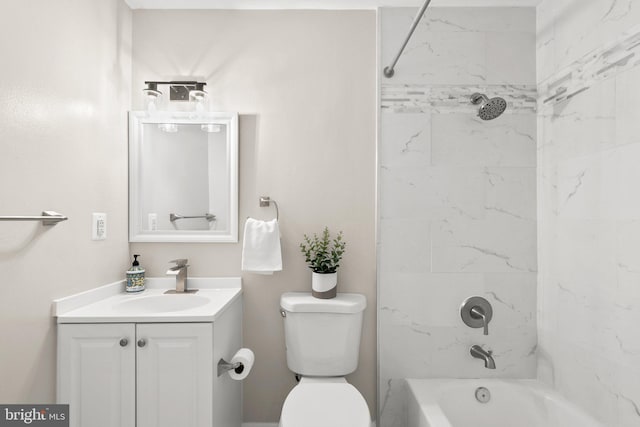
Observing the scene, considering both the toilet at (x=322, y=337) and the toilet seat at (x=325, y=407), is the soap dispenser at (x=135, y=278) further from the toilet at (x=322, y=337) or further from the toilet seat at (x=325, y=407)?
the toilet seat at (x=325, y=407)

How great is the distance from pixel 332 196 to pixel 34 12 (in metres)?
1.43

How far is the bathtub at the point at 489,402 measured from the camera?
1.66 meters

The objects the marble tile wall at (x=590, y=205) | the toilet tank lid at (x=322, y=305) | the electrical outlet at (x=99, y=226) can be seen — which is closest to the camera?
the marble tile wall at (x=590, y=205)

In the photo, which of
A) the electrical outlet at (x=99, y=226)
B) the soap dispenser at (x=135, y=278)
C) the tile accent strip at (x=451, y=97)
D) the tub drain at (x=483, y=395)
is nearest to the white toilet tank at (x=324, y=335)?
the tub drain at (x=483, y=395)

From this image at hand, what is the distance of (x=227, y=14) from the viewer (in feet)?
6.33

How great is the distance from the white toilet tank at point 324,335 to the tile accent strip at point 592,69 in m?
1.42

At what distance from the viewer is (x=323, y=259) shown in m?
1.80

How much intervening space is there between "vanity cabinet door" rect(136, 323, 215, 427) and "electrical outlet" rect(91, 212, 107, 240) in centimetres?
53

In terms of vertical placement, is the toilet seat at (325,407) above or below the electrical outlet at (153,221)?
below

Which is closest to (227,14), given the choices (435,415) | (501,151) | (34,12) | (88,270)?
(34,12)

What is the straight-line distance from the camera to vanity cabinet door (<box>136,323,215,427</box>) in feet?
4.46

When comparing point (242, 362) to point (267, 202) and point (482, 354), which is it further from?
point (482, 354)

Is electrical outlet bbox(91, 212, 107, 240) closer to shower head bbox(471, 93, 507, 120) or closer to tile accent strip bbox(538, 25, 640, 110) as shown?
shower head bbox(471, 93, 507, 120)

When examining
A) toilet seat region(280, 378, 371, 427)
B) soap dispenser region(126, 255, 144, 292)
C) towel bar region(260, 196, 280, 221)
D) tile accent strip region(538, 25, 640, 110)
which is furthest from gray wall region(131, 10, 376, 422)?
tile accent strip region(538, 25, 640, 110)
